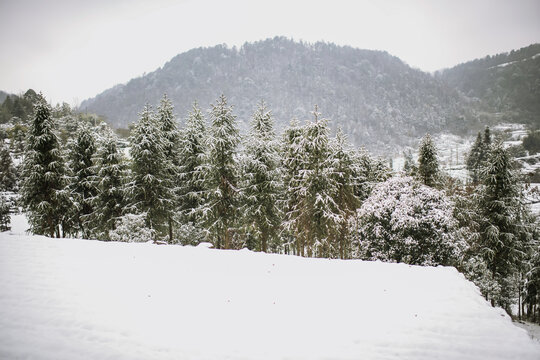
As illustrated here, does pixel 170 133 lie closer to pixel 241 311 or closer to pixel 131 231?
pixel 131 231

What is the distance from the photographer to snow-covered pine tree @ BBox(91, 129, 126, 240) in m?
21.0

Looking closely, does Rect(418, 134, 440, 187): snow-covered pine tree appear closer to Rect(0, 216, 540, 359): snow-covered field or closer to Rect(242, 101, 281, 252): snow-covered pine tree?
Rect(242, 101, 281, 252): snow-covered pine tree

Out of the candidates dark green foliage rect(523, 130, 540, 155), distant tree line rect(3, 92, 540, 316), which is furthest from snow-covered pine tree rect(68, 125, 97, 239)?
dark green foliage rect(523, 130, 540, 155)

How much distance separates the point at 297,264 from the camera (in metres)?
10.8

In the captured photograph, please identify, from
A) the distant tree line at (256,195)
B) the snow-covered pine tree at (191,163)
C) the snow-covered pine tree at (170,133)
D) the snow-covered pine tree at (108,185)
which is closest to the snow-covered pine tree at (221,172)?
the distant tree line at (256,195)

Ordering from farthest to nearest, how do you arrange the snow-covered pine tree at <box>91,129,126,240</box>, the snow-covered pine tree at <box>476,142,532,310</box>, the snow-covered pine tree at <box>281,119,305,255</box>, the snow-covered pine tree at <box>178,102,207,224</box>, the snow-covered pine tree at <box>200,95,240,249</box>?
the snow-covered pine tree at <box>178,102,207,224</box>, the snow-covered pine tree at <box>91,129,126,240</box>, the snow-covered pine tree at <box>281,119,305,255</box>, the snow-covered pine tree at <box>200,95,240,249</box>, the snow-covered pine tree at <box>476,142,532,310</box>

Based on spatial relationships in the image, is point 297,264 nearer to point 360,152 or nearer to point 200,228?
point 200,228

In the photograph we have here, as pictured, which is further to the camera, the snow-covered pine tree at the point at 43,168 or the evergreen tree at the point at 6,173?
the evergreen tree at the point at 6,173

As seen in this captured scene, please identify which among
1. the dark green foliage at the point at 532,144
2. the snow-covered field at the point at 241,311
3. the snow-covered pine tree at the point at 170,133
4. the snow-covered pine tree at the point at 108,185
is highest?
the dark green foliage at the point at 532,144

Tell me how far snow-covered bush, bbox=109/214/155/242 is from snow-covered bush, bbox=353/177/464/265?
1508cm

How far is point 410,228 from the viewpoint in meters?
17.4

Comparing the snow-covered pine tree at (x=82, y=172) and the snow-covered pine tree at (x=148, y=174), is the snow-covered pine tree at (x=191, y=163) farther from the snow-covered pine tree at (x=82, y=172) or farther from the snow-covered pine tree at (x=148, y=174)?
the snow-covered pine tree at (x=82, y=172)

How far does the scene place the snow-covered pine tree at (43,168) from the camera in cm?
1936

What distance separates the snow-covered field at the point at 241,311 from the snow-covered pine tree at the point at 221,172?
32.8 feet
